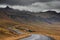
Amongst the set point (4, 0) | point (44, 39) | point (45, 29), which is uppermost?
point (4, 0)

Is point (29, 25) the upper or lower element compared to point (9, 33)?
upper

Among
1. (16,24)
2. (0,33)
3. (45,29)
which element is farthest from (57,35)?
(0,33)

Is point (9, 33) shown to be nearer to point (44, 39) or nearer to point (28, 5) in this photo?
point (44, 39)

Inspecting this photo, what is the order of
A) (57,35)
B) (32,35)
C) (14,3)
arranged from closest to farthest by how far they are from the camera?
→ (32,35) < (57,35) < (14,3)

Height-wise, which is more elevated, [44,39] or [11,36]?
[11,36]

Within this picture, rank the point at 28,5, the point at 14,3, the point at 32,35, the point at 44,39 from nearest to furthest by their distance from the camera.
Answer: the point at 44,39
the point at 32,35
the point at 14,3
the point at 28,5

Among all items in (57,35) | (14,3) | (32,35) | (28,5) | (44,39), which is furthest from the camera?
(28,5)

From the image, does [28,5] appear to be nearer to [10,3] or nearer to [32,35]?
[10,3]

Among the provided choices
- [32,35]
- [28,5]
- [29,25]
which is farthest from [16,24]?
[28,5]

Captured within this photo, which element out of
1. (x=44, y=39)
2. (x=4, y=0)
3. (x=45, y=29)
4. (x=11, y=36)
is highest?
(x=4, y=0)

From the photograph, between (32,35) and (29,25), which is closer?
(32,35)
